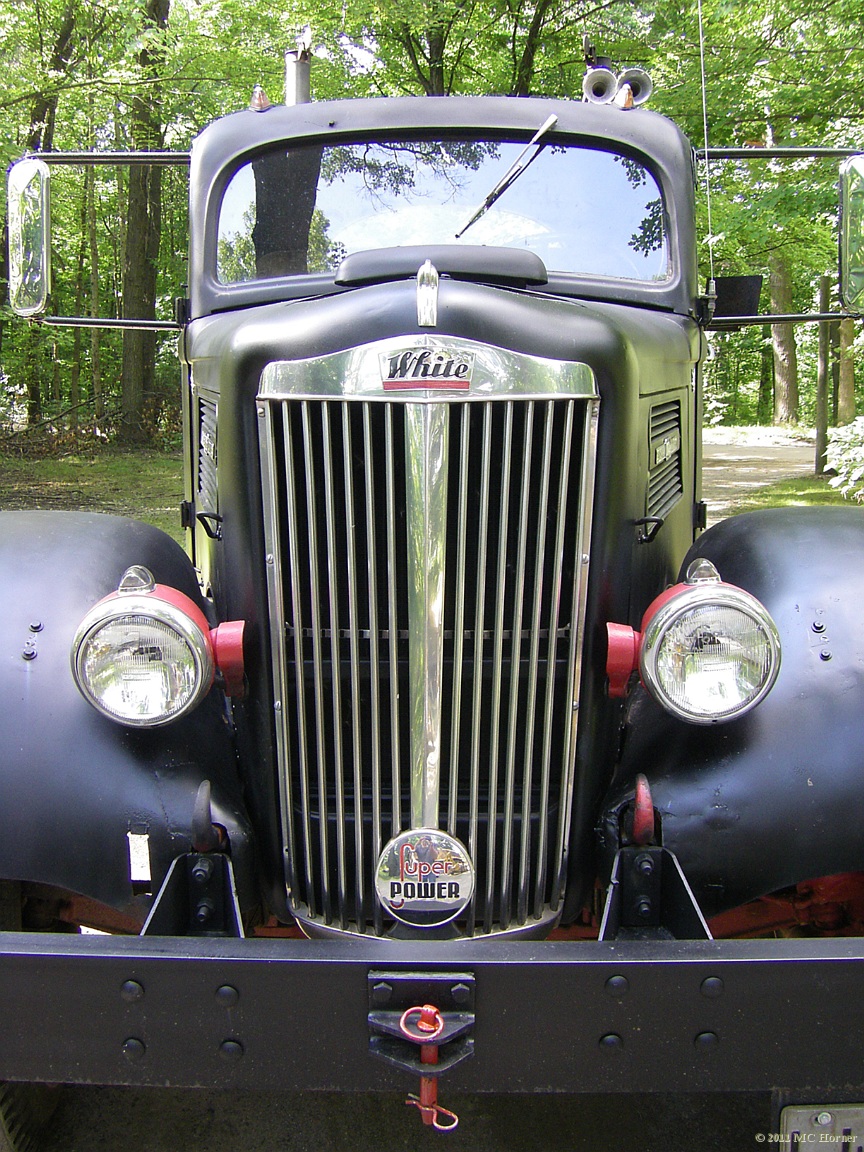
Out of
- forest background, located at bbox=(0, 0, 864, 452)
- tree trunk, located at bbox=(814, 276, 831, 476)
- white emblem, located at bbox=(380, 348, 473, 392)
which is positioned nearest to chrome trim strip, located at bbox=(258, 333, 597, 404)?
white emblem, located at bbox=(380, 348, 473, 392)

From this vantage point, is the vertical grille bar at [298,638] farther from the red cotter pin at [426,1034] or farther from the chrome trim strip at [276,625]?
the red cotter pin at [426,1034]

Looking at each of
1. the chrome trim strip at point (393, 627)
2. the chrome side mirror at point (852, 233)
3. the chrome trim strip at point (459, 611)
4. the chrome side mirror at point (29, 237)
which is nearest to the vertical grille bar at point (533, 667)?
the chrome trim strip at point (459, 611)

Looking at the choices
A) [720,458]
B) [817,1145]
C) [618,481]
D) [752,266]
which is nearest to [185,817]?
[618,481]

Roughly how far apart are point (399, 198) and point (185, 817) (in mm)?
2079

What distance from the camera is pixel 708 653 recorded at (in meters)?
1.99

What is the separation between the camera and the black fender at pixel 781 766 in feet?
6.81

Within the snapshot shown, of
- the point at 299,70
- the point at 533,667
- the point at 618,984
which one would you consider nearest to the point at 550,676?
the point at 533,667

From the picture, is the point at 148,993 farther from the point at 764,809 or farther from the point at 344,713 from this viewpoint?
the point at 764,809

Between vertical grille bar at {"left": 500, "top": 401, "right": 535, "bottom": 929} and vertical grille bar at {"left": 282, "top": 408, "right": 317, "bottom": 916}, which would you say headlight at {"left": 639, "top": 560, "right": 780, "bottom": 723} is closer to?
vertical grille bar at {"left": 500, "top": 401, "right": 535, "bottom": 929}

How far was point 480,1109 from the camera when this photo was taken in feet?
8.93

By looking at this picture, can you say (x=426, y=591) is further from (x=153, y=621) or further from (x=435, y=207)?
(x=435, y=207)

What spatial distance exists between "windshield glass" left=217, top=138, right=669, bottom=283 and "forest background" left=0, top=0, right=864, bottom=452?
6.65 m

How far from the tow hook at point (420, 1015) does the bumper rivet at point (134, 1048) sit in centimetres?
38

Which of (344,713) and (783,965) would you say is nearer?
(783,965)
